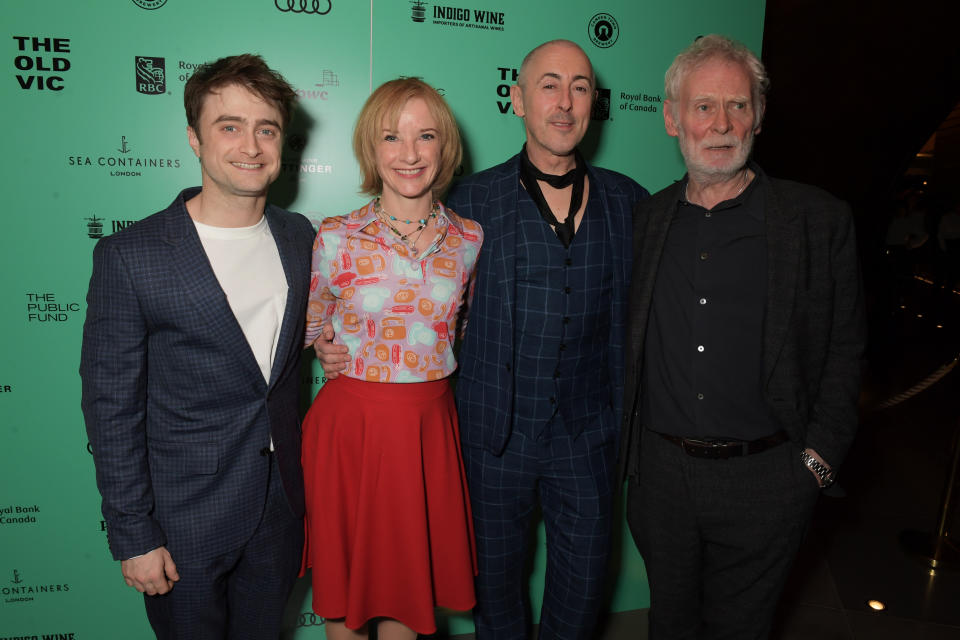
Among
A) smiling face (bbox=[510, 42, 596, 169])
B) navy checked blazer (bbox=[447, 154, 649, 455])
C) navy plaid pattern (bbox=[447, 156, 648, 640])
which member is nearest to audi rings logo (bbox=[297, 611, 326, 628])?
navy plaid pattern (bbox=[447, 156, 648, 640])

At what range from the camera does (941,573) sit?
3562 mm

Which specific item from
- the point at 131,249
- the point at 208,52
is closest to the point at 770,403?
the point at 131,249

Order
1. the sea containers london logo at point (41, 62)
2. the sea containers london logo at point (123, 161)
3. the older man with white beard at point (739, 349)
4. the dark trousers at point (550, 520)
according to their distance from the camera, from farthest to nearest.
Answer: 1. the sea containers london logo at point (123, 161)
2. the sea containers london logo at point (41, 62)
3. the dark trousers at point (550, 520)
4. the older man with white beard at point (739, 349)

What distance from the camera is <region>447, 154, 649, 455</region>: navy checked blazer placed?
2094 millimetres

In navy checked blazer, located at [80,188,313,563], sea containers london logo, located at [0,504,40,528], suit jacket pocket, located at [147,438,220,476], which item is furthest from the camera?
sea containers london logo, located at [0,504,40,528]

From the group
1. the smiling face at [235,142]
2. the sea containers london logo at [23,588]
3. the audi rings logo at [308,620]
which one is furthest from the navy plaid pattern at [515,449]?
the sea containers london logo at [23,588]

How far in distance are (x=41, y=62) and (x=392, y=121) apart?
1.48 m

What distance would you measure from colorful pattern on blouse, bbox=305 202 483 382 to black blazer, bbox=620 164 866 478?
1019 millimetres

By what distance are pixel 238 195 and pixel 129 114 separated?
1.04 m

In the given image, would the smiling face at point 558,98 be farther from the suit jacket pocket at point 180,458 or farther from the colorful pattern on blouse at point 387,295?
the suit jacket pocket at point 180,458

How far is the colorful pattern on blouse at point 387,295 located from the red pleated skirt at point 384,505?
0.08 meters

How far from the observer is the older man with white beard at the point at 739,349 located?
1936 millimetres

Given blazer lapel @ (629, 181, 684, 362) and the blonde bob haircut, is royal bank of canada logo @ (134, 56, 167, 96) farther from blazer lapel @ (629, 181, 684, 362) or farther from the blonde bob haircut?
blazer lapel @ (629, 181, 684, 362)

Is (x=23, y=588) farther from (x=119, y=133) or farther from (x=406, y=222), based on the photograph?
(x=406, y=222)
